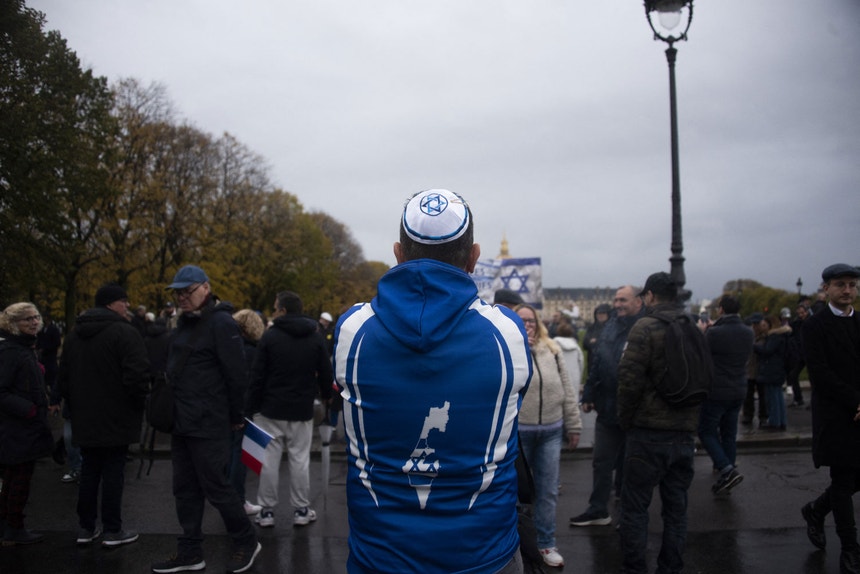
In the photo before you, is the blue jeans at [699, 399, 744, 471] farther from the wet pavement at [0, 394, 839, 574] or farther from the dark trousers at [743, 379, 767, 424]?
the dark trousers at [743, 379, 767, 424]

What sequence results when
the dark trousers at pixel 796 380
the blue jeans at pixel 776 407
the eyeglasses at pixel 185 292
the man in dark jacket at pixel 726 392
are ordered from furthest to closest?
the dark trousers at pixel 796 380 → the blue jeans at pixel 776 407 → the man in dark jacket at pixel 726 392 → the eyeglasses at pixel 185 292

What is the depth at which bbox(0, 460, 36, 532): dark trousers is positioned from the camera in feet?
19.4

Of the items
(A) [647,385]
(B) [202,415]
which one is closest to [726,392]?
(A) [647,385]

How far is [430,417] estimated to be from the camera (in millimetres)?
1902

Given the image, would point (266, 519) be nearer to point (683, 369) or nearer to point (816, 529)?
point (683, 369)

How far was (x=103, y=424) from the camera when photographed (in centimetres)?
575

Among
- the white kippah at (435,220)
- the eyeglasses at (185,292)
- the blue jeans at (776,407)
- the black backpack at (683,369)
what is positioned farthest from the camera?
the blue jeans at (776,407)

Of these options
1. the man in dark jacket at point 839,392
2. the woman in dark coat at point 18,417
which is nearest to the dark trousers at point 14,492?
the woman in dark coat at point 18,417

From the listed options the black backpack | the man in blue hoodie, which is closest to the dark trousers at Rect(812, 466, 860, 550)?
the black backpack

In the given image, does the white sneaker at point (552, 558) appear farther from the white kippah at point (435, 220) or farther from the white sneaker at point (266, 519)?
the white kippah at point (435, 220)

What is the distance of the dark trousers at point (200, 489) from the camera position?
206 inches

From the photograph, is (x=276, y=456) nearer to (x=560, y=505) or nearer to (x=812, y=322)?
(x=560, y=505)

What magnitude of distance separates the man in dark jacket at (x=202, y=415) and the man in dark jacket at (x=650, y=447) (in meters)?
2.91

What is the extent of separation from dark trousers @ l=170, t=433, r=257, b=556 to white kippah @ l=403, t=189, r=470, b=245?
151 inches
